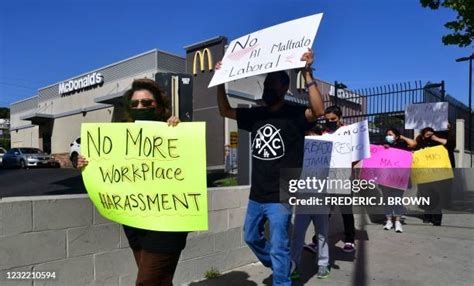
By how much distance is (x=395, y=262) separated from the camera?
17.4ft

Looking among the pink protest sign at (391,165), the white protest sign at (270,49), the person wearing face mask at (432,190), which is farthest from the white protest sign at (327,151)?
the person wearing face mask at (432,190)

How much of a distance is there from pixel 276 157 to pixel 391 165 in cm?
412

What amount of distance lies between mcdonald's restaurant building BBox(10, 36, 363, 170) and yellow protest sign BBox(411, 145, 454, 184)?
4.25 metres

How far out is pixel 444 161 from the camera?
7496 mm

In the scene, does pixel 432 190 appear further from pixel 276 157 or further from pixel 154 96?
pixel 154 96

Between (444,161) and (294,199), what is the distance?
4489 millimetres

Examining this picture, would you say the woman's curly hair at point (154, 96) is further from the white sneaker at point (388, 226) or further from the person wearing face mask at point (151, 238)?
→ the white sneaker at point (388, 226)

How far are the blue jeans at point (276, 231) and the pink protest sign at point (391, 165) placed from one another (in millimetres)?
3820

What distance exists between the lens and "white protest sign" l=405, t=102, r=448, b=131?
28.5 ft

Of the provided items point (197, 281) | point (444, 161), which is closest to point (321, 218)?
point (197, 281)

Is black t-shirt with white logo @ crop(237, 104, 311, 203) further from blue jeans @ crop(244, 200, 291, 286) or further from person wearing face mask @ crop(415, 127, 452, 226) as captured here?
person wearing face mask @ crop(415, 127, 452, 226)

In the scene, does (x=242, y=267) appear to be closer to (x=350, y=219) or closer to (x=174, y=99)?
(x=350, y=219)

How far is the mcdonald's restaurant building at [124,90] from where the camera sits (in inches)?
853

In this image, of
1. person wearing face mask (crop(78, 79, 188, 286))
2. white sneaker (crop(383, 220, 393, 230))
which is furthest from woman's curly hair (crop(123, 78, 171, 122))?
white sneaker (crop(383, 220, 393, 230))
